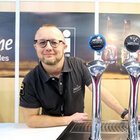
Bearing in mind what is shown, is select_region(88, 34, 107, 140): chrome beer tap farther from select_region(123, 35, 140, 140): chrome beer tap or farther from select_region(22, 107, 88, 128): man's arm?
select_region(22, 107, 88, 128): man's arm

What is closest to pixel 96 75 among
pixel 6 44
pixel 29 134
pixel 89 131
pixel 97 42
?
pixel 97 42

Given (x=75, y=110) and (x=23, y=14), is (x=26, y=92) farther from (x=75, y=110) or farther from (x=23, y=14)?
(x=23, y=14)

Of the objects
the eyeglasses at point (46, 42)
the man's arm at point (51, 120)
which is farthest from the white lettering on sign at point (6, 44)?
the man's arm at point (51, 120)

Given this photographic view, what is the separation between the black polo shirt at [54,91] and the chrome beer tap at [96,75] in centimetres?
80

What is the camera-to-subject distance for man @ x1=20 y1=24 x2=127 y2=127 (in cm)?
160

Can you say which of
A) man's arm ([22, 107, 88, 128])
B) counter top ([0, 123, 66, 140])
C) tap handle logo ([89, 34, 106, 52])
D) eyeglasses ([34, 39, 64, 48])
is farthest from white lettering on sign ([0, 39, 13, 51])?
tap handle logo ([89, 34, 106, 52])

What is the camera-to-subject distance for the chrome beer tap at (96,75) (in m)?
0.78

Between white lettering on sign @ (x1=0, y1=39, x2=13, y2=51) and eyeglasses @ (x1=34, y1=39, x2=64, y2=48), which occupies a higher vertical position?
white lettering on sign @ (x1=0, y1=39, x2=13, y2=51)

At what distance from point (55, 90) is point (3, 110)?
1.03m

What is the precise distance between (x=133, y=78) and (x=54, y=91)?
936 millimetres

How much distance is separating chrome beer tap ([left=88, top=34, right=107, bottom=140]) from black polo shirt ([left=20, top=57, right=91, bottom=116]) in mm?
797

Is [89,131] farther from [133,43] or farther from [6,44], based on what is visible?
[6,44]

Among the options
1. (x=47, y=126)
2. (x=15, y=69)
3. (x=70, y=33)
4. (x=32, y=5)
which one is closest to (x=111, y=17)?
(x=70, y=33)

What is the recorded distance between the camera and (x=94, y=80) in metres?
0.80
